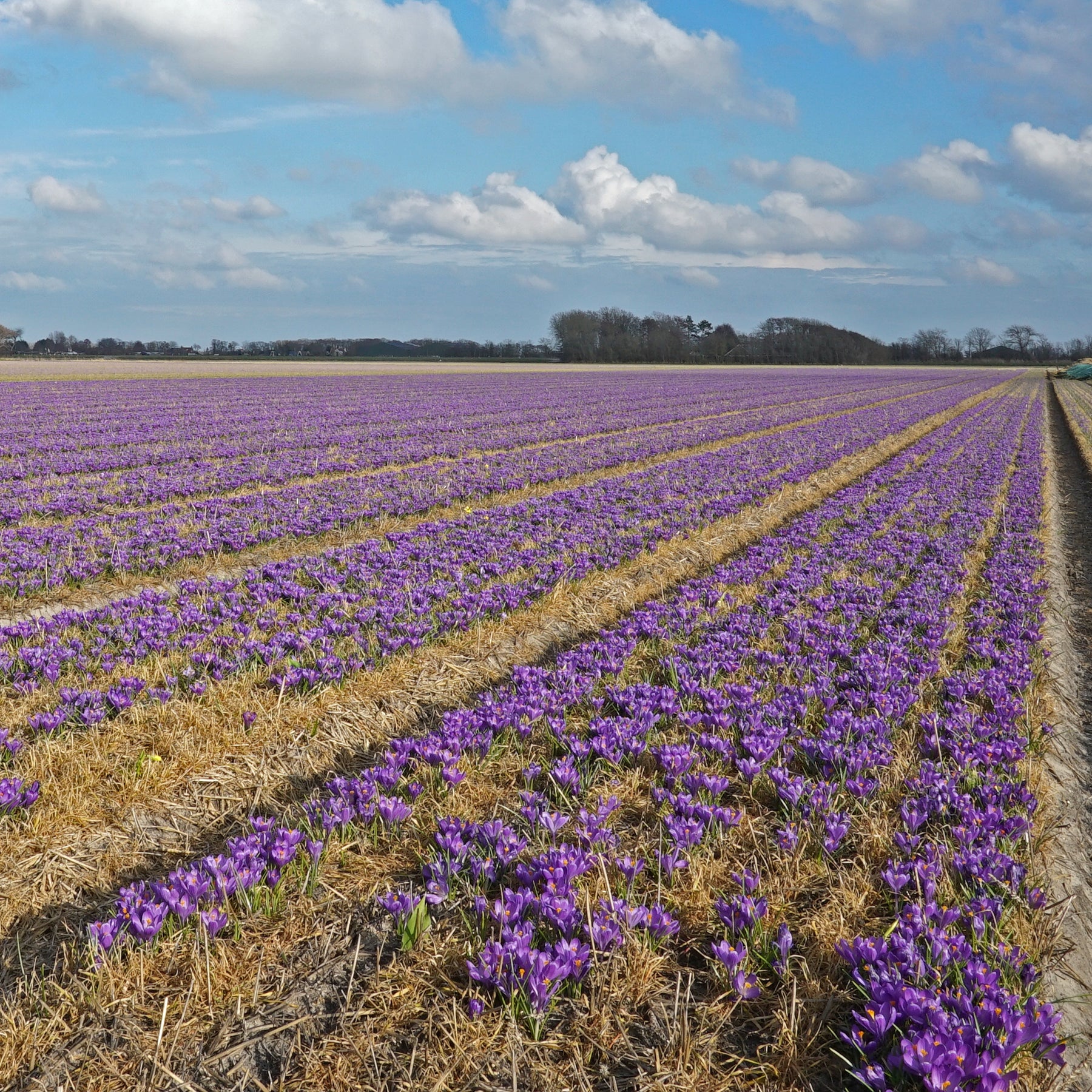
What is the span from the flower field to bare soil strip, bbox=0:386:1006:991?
26mm

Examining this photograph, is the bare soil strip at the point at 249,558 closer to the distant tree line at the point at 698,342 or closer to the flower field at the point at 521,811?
the flower field at the point at 521,811

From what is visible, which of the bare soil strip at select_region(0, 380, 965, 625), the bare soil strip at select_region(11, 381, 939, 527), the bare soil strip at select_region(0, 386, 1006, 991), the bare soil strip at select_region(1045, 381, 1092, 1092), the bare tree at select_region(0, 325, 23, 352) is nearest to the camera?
the bare soil strip at select_region(1045, 381, 1092, 1092)

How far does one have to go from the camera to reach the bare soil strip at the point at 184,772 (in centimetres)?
424

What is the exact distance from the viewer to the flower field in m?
3.25

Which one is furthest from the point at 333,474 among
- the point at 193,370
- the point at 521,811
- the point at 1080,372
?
the point at 1080,372

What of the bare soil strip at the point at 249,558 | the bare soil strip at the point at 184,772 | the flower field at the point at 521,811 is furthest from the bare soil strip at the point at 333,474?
the bare soil strip at the point at 184,772

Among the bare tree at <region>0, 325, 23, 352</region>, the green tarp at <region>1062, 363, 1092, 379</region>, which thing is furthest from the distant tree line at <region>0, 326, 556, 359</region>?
the green tarp at <region>1062, 363, 1092, 379</region>

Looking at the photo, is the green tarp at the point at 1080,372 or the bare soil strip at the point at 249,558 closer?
the bare soil strip at the point at 249,558

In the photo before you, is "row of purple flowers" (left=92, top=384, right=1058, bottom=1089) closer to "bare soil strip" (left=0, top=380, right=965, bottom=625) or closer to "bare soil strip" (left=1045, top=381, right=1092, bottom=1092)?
"bare soil strip" (left=1045, top=381, right=1092, bottom=1092)

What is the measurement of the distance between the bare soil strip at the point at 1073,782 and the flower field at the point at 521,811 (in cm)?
8

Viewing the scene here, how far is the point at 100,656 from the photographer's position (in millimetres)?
7406

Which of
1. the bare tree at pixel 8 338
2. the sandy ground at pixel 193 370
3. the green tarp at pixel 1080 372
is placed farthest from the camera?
the bare tree at pixel 8 338

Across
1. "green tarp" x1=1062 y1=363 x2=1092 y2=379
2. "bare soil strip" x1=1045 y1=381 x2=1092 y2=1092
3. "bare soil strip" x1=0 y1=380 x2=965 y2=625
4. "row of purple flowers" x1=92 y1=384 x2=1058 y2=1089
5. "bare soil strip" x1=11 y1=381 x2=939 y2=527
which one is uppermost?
"green tarp" x1=1062 y1=363 x2=1092 y2=379

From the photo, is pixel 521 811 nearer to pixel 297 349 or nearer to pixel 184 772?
pixel 184 772
